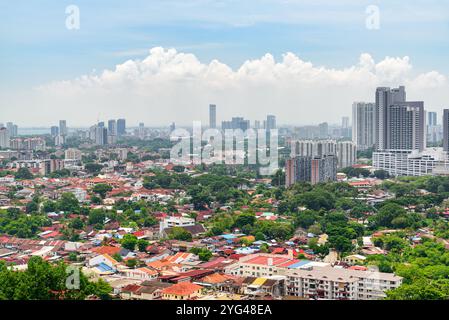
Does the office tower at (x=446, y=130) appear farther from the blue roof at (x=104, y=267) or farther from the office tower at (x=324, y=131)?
the blue roof at (x=104, y=267)

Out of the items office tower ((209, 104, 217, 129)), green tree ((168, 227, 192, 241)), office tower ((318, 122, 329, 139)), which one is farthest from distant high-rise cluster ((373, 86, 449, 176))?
green tree ((168, 227, 192, 241))

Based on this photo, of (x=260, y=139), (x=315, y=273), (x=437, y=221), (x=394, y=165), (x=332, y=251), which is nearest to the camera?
(x=315, y=273)

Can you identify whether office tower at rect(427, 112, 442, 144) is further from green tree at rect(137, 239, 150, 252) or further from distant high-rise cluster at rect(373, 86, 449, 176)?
green tree at rect(137, 239, 150, 252)

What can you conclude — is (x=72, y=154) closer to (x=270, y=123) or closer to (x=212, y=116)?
(x=270, y=123)

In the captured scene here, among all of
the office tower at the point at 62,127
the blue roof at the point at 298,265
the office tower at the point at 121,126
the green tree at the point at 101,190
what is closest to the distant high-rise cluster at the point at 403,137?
the office tower at the point at 121,126
